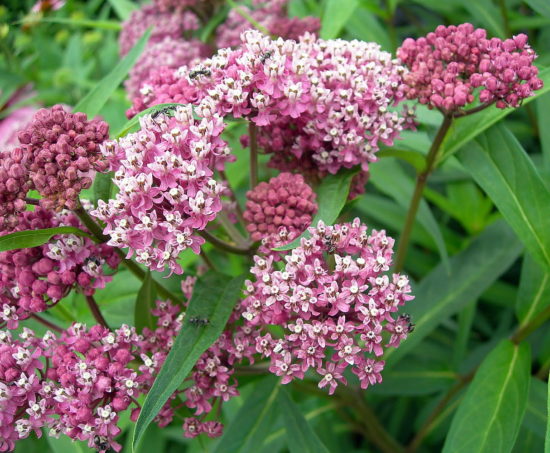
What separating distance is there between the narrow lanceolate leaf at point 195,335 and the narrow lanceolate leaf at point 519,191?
76cm

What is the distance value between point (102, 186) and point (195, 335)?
45 cm

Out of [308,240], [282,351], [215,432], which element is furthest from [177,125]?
[215,432]

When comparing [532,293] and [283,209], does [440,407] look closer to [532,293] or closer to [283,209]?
[532,293]

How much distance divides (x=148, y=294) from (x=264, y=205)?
39 centimetres

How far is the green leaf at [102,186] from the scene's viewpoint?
148cm

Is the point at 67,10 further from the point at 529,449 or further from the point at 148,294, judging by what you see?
the point at 529,449

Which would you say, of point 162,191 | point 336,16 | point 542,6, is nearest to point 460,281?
point 542,6

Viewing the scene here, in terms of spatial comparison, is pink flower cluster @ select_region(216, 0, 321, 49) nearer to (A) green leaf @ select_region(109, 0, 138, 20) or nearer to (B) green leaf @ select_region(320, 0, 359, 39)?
(B) green leaf @ select_region(320, 0, 359, 39)

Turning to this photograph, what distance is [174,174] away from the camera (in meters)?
1.36

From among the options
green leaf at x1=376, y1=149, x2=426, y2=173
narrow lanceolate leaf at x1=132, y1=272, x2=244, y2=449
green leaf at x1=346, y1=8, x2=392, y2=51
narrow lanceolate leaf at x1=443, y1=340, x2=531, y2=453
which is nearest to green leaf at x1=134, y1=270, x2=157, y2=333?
narrow lanceolate leaf at x1=132, y1=272, x2=244, y2=449

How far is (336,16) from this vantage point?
7.75ft

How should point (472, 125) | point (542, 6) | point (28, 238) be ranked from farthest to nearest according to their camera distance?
point (542, 6) → point (472, 125) → point (28, 238)

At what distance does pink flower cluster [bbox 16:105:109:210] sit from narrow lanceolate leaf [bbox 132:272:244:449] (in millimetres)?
381

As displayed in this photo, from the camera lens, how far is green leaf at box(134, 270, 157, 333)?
1.57 meters
